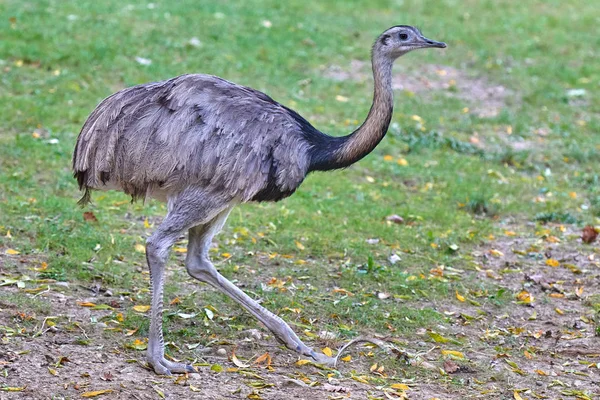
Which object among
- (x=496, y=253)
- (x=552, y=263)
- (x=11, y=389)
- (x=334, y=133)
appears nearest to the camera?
(x=11, y=389)

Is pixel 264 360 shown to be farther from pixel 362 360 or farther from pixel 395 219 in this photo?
pixel 395 219

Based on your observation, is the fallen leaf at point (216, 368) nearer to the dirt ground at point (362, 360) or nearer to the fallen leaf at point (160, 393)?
the dirt ground at point (362, 360)

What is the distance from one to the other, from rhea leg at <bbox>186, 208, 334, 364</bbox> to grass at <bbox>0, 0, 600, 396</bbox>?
28 cm

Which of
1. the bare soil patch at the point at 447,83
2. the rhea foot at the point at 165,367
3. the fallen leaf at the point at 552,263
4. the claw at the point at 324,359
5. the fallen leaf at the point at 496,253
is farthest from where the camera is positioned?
the bare soil patch at the point at 447,83

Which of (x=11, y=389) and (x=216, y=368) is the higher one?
(x=11, y=389)

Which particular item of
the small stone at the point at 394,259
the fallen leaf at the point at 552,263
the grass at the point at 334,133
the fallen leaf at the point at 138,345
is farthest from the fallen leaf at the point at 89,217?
the fallen leaf at the point at 552,263

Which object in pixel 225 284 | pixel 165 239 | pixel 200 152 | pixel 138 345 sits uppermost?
pixel 200 152

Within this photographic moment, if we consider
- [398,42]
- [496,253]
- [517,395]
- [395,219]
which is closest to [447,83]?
[395,219]

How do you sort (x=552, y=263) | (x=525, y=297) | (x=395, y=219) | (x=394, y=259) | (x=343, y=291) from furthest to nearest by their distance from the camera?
(x=395, y=219)
(x=552, y=263)
(x=394, y=259)
(x=525, y=297)
(x=343, y=291)

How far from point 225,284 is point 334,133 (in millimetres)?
4559

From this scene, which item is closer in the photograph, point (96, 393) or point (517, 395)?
point (96, 393)

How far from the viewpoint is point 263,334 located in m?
5.61

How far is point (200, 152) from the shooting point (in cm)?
502

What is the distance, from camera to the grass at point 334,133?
6.43m
